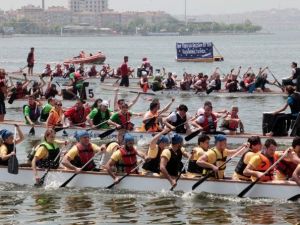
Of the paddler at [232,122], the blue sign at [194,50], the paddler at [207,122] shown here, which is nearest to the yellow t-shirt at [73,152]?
the paddler at [207,122]

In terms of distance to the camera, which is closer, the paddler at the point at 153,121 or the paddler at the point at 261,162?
the paddler at the point at 261,162

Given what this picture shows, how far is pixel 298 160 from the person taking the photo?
19938 mm

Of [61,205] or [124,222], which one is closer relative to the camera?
[124,222]

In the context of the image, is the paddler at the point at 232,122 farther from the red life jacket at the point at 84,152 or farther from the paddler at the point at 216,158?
the paddler at the point at 216,158

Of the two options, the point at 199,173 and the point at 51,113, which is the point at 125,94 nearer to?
the point at 51,113

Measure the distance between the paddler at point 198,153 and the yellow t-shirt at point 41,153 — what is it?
3.36m

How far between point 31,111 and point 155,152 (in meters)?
11.5

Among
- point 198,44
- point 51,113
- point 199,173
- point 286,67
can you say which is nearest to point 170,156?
point 199,173

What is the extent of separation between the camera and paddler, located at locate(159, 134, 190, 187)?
21031 mm

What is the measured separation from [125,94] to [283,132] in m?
22.7

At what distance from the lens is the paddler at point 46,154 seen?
874 inches

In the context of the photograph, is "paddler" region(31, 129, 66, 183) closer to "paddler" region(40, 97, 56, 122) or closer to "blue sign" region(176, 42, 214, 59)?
"paddler" region(40, 97, 56, 122)

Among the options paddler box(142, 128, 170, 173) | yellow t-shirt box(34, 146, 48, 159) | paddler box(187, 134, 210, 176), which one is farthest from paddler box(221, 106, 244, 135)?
yellow t-shirt box(34, 146, 48, 159)

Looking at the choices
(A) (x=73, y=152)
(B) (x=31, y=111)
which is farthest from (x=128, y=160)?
(B) (x=31, y=111)
